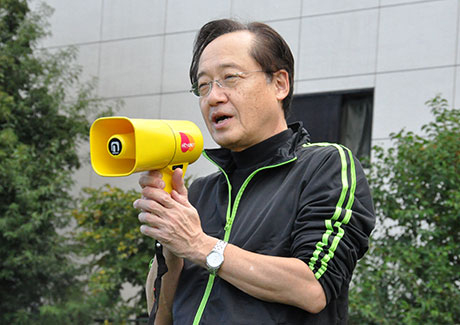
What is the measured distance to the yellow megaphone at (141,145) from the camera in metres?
2.60

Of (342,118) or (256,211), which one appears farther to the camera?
(342,118)

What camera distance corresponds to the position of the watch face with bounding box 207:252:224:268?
255 centimetres

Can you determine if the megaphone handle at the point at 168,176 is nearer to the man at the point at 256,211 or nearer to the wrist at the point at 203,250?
the man at the point at 256,211

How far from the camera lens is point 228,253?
257 centimetres

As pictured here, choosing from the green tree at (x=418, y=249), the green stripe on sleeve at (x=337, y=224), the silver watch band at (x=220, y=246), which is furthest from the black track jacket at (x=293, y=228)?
the green tree at (x=418, y=249)

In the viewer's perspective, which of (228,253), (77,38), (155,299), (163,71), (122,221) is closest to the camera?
(228,253)

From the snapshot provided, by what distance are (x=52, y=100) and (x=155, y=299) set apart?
9550 mm

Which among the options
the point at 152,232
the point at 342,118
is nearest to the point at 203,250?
the point at 152,232

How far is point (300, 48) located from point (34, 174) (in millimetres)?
4296

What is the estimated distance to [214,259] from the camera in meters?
2.56

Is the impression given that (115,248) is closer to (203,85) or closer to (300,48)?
(300,48)

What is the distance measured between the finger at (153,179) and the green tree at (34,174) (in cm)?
836

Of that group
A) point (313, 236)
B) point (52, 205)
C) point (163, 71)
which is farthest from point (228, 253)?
point (163, 71)

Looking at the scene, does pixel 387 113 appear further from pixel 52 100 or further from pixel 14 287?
pixel 14 287
